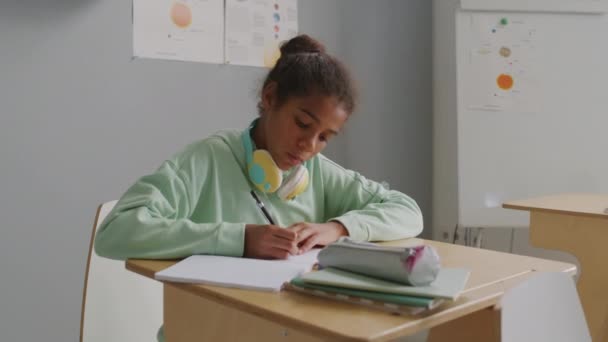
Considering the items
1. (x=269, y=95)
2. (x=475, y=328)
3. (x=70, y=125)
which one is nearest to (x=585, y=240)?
(x=475, y=328)

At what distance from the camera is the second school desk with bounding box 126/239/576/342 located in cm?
72

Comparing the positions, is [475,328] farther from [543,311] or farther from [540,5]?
[540,5]

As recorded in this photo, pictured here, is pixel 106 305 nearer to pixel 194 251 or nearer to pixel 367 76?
pixel 194 251

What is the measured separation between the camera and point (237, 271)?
949 millimetres

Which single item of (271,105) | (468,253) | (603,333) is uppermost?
(271,105)

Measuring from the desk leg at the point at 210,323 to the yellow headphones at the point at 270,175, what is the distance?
30 cm

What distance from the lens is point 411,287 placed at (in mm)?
795

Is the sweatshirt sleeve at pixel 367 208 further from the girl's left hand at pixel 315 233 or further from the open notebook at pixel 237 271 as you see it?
the open notebook at pixel 237 271

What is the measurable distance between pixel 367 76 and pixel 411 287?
7.40ft

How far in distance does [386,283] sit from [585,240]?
138 centimetres

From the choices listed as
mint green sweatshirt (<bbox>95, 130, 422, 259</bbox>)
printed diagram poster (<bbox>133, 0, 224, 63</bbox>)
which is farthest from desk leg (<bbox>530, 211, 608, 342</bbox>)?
printed diagram poster (<bbox>133, 0, 224, 63</bbox>)

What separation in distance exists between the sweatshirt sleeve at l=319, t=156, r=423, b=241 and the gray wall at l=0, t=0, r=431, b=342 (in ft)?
3.01

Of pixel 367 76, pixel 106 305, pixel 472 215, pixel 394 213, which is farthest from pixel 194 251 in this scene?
pixel 367 76

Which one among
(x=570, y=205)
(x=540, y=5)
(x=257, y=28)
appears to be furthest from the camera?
(x=540, y=5)
